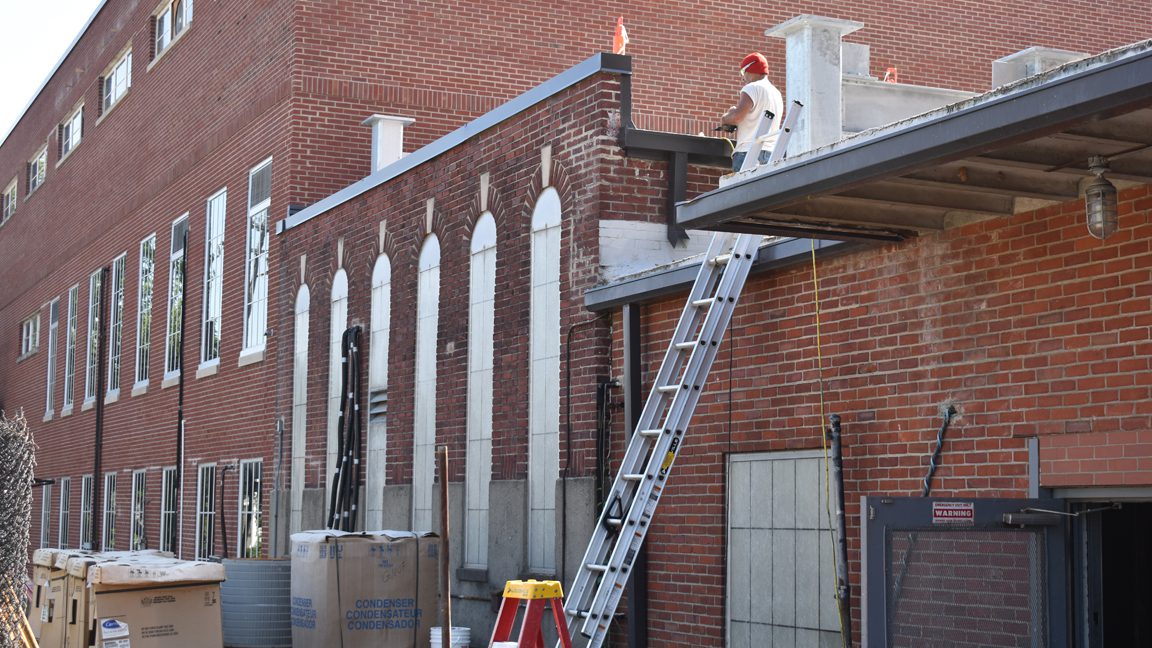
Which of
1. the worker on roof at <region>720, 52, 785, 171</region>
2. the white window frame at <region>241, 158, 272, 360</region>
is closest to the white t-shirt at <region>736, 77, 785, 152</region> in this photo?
the worker on roof at <region>720, 52, 785, 171</region>

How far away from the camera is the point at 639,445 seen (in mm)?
10836

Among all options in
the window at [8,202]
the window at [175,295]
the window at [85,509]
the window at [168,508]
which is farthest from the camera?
the window at [8,202]

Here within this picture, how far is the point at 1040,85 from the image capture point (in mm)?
6652

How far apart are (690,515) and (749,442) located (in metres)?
1.00

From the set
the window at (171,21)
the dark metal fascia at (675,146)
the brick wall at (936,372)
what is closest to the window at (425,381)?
the dark metal fascia at (675,146)

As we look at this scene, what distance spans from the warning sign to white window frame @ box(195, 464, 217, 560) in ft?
55.2

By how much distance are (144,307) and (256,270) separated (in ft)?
24.0

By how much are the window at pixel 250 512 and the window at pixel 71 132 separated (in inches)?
652

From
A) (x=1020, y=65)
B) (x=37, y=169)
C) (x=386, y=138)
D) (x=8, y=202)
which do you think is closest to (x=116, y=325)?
(x=37, y=169)

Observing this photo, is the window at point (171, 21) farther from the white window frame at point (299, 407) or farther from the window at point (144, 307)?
the white window frame at point (299, 407)

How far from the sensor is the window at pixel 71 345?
113 ft

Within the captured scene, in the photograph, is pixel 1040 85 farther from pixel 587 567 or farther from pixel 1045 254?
pixel 587 567

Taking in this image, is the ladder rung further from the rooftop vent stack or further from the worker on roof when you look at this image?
the rooftop vent stack

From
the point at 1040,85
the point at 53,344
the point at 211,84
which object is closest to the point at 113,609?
the point at 1040,85
